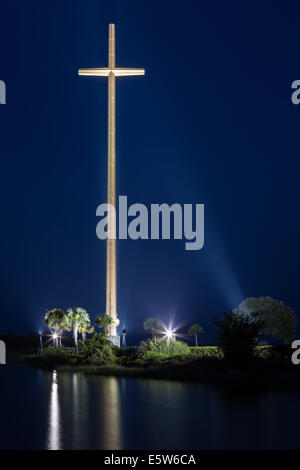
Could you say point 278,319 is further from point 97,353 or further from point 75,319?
point 97,353

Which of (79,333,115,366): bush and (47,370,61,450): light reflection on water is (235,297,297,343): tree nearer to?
(79,333,115,366): bush

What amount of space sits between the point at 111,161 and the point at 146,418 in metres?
43.4

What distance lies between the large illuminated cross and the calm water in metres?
29.4

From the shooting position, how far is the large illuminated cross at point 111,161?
173ft

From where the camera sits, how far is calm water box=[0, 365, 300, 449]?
12.1 meters

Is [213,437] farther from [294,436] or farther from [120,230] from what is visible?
[120,230]

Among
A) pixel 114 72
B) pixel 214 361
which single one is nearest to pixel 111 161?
pixel 114 72

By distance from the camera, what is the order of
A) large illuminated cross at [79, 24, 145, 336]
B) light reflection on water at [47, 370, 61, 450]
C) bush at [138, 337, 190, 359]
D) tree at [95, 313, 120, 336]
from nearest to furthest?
light reflection on water at [47, 370, 61, 450] < bush at [138, 337, 190, 359] < tree at [95, 313, 120, 336] < large illuminated cross at [79, 24, 145, 336]

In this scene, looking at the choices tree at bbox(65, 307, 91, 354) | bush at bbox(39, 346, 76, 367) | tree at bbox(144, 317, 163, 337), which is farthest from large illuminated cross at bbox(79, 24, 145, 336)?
tree at bbox(144, 317, 163, 337)

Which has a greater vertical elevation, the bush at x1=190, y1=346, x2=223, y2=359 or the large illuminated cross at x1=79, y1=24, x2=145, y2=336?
the large illuminated cross at x1=79, y1=24, x2=145, y2=336

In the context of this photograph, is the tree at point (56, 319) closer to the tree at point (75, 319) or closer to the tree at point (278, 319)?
the tree at point (75, 319)

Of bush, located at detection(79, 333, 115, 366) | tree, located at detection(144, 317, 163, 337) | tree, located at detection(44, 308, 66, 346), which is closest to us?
bush, located at detection(79, 333, 115, 366)

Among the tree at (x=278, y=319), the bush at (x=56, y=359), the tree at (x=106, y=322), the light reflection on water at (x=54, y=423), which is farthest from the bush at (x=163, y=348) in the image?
the tree at (x=278, y=319)

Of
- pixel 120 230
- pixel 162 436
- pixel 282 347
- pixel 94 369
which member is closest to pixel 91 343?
pixel 94 369
